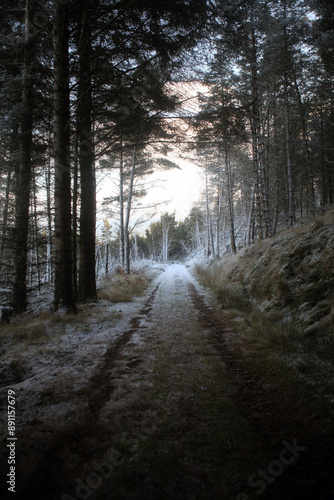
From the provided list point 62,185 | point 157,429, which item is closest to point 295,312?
point 157,429

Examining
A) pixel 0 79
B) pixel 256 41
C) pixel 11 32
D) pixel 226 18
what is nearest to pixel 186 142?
pixel 226 18

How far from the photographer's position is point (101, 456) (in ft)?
5.39

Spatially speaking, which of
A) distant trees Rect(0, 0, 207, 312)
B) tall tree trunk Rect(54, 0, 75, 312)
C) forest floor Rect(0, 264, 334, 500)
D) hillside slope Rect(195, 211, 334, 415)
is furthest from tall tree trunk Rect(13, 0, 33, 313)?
hillside slope Rect(195, 211, 334, 415)

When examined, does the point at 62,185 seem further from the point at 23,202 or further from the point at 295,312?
the point at 295,312

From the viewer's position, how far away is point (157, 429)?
6.33ft

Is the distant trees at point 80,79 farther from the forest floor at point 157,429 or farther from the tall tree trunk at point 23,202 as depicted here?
the forest floor at point 157,429

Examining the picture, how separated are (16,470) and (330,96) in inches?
900

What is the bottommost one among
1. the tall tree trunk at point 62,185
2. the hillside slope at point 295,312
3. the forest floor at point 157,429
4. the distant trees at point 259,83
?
the forest floor at point 157,429

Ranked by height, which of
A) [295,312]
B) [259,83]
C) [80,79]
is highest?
[259,83]

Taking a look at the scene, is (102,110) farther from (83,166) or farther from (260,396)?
(260,396)

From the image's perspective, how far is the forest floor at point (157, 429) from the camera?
1421 mm

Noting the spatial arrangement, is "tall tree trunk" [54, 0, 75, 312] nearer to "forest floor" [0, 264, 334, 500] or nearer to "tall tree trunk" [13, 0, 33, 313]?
"tall tree trunk" [13, 0, 33, 313]

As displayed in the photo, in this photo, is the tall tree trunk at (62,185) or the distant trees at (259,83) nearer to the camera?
the tall tree trunk at (62,185)

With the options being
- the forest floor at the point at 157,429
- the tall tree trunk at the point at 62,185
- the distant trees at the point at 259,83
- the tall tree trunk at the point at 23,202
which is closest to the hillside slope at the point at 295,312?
the forest floor at the point at 157,429
